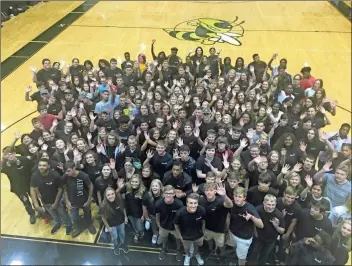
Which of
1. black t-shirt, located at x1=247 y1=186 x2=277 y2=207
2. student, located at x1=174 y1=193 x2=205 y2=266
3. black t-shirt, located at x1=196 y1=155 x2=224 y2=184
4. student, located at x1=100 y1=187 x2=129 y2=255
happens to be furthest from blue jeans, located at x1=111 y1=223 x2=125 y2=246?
black t-shirt, located at x1=247 y1=186 x2=277 y2=207

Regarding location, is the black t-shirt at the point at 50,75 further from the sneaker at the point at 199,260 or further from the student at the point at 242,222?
the student at the point at 242,222

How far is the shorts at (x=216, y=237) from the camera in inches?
196

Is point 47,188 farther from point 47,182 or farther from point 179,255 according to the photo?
point 179,255

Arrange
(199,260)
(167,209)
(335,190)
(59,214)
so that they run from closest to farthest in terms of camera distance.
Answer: (167,209) → (335,190) → (199,260) → (59,214)

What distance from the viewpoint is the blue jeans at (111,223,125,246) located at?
5207 millimetres

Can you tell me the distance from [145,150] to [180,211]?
1.81 metres

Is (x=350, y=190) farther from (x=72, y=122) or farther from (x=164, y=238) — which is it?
(x=72, y=122)

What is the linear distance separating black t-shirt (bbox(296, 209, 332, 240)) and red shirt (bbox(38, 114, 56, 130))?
5092mm

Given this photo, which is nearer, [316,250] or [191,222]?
[316,250]

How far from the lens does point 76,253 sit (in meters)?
5.56

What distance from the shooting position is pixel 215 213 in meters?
4.68

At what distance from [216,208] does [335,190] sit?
1832mm

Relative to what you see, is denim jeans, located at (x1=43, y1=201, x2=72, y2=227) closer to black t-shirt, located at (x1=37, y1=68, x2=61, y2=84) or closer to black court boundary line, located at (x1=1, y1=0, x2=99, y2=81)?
black t-shirt, located at (x1=37, y1=68, x2=61, y2=84)

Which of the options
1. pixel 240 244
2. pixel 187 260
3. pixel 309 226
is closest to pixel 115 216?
pixel 187 260
